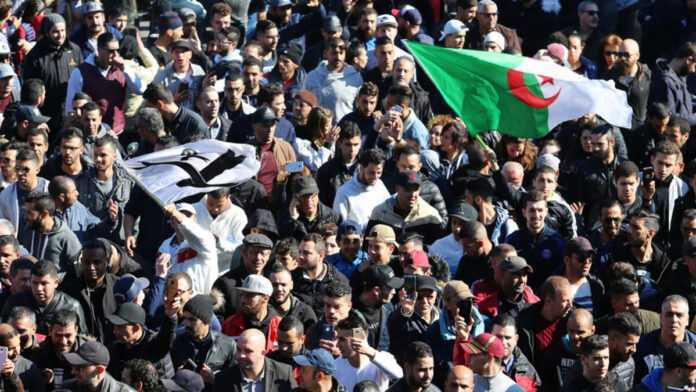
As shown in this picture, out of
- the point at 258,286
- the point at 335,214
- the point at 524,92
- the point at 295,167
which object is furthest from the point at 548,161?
the point at 258,286

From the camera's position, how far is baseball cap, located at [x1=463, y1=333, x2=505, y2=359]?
1397 cm

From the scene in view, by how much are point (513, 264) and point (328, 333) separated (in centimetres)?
163

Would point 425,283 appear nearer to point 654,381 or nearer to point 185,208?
point 654,381

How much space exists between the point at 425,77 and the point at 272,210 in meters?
3.67

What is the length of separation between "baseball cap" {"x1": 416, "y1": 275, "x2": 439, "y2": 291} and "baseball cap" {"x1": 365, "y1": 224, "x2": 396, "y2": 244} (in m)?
0.88

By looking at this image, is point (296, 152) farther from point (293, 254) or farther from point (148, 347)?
point (148, 347)

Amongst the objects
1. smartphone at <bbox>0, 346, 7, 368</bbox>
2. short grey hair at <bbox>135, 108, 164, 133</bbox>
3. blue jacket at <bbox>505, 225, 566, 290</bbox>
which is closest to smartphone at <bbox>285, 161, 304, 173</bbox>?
short grey hair at <bbox>135, 108, 164, 133</bbox>

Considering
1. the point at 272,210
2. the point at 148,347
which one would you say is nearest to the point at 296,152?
the point at 272,210

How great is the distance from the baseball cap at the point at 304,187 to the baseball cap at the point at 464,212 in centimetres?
110

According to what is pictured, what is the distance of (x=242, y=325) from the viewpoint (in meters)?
15.0

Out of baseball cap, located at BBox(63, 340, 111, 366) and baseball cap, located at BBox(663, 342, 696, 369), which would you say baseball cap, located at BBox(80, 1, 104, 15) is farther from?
baseball cap, located at BBox(663, 342, 696, 369)

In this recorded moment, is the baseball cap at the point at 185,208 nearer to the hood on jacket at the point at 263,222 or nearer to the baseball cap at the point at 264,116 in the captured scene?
the hood on jacket at the point at 263,222

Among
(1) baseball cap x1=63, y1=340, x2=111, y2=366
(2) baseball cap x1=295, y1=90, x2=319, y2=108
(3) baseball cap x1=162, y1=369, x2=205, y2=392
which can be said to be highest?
(1) baseball cap x1=63, y1=340, x2=111, y2=366

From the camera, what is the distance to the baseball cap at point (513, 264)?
15.3 meters
